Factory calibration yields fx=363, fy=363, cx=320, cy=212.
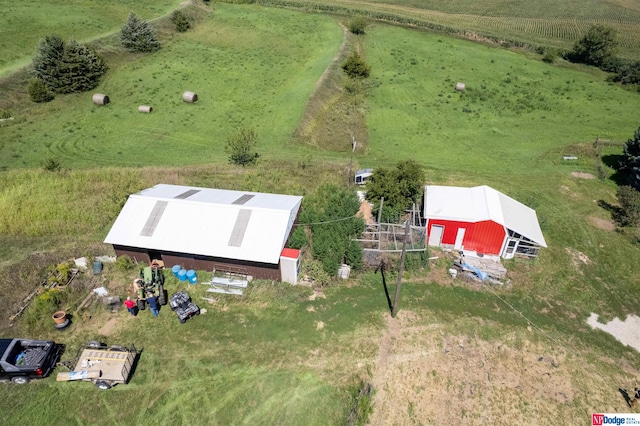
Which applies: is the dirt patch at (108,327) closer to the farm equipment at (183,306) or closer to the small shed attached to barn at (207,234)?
the farm equipment at (183,306)

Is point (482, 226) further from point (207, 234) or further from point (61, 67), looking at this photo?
point (61, 67)

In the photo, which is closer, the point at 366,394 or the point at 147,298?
the point at 366,394

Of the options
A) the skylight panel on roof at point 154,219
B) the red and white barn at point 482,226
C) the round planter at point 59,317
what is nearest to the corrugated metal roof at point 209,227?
the skylight panel on roof at point 154,219

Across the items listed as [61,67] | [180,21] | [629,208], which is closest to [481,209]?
[629,208]

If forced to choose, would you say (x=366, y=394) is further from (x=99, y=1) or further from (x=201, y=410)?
(x=99, y=1)

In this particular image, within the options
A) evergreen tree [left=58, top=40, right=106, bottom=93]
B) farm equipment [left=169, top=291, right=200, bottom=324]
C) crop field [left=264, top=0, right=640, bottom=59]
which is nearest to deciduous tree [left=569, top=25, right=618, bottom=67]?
crop field [left=264, top=0, right=640, bottom=59]

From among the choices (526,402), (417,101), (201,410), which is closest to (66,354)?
(201,410)
